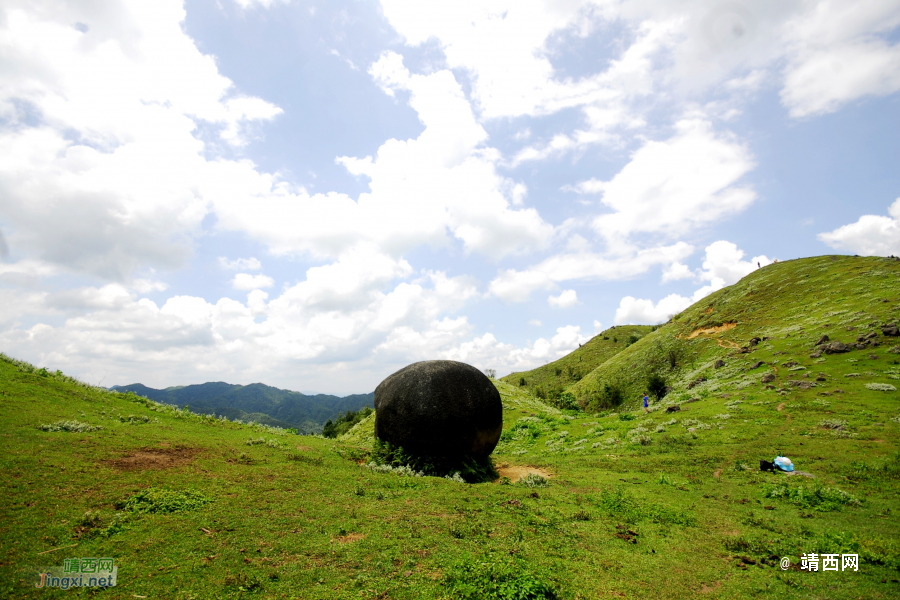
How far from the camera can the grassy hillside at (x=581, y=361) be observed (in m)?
90.4

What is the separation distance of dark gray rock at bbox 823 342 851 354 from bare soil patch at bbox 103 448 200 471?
41341mm

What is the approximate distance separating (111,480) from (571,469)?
58.9ft

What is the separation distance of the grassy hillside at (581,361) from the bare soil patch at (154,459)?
75916mm

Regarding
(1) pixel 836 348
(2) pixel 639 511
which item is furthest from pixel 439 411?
(1) pixel 836 348

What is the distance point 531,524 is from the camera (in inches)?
410

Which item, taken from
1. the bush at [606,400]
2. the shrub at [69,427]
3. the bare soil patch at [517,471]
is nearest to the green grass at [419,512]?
the shrub at [69,427]

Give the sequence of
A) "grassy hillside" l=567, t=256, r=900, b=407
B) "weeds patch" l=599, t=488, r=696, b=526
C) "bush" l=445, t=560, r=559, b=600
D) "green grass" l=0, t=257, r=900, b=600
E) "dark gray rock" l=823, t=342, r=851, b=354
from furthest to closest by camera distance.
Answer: "dark gray rock" l=823, t=342, r=851, b=354, "grassy hillside" l=567, t=256, r=900, b=407, "weeds patch" l=599, t=488, r=696, b=526, "green grass" l=0, t=257, r=900, b=600, "bush" l=445, t=560, r=559, b=600

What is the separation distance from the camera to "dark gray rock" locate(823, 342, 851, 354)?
93.6 feet

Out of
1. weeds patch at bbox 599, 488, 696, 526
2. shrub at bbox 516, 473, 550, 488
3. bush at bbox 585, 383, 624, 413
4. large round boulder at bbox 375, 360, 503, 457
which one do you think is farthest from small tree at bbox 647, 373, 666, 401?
weeds patch at bbox 599, 488, 696, 526

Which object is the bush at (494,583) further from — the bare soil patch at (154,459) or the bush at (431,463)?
the bare soil patch at (154,459)

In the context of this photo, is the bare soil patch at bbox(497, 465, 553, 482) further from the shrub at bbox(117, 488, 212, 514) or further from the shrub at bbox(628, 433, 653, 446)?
the shrub at bbox(117, 488, 212, 514)

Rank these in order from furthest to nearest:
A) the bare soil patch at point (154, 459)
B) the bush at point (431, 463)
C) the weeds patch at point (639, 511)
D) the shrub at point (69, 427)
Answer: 1. the bush at point (431, 463)
2. the shrub at point (69, 427)
3. the weeds patch at point (639, 511)
4. the bare soil patch at point (154, 459)

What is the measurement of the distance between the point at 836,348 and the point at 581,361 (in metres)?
69.5

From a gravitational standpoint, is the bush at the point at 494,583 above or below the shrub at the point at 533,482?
above
